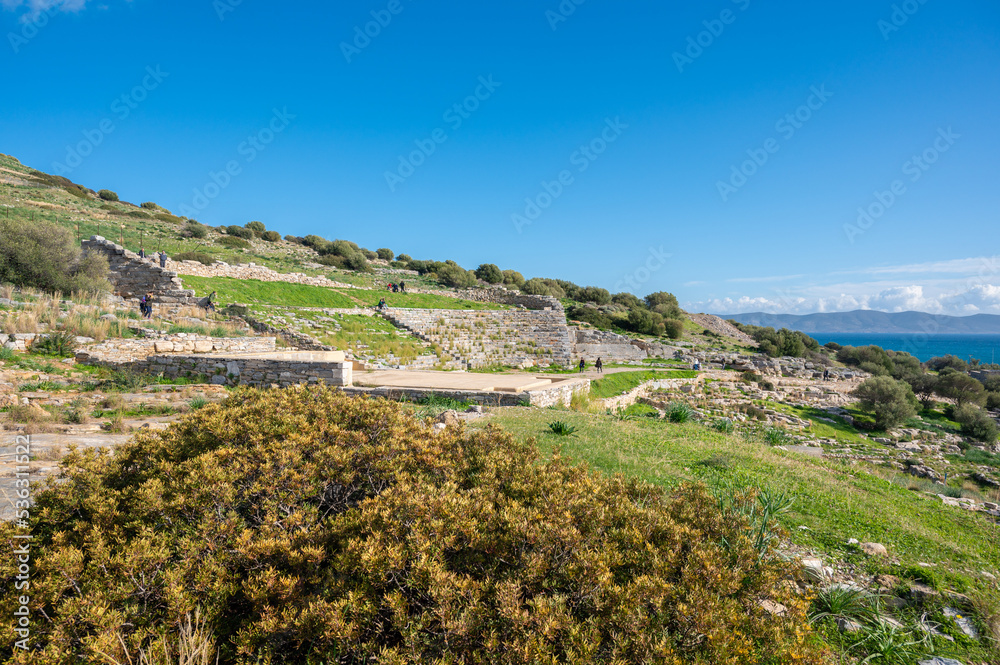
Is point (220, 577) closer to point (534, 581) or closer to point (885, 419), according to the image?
point (534, 581)

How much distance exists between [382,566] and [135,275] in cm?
2595

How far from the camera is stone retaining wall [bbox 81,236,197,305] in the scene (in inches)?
806

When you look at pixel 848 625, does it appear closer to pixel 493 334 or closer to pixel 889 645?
pixel 889 645

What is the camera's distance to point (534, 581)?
227 centimetres

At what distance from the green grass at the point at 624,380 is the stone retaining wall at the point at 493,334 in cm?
351

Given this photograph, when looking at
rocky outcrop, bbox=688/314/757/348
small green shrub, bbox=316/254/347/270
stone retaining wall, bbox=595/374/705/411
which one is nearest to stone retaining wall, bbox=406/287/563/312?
small green shrub, bbox=316/254/347/270

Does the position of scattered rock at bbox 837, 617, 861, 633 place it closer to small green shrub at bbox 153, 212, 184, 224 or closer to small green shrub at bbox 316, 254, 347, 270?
small green shrub at bbox 316, 254, 347, 270

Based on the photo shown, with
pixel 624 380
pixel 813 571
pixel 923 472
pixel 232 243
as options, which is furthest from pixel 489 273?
pixel 813 571

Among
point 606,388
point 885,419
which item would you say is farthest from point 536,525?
point 885,419

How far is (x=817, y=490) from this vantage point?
5887 mm

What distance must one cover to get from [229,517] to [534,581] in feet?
5.89

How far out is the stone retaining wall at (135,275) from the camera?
67.2 ft

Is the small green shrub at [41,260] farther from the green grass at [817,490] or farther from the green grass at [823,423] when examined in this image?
the green grass at [823,423]

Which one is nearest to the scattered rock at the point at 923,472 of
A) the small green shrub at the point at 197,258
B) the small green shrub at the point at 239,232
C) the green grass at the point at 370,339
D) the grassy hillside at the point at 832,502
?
the grassy hillside at the point at 832,502
